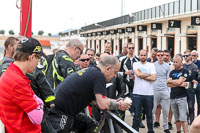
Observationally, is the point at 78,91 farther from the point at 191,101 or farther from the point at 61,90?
the point at 191,101

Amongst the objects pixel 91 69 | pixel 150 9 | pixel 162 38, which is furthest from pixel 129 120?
pixel 150 9

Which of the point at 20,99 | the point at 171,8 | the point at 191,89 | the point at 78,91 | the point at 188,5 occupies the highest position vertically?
the point at 171,8

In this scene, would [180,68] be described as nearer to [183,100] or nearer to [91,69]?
[183,100]

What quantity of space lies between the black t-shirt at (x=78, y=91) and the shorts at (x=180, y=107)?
4.45 meters

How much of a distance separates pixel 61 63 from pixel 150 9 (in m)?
36.9

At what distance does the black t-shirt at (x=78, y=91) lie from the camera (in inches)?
168

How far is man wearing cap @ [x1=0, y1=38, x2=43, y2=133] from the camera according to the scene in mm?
2914

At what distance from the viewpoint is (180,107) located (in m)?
8.28

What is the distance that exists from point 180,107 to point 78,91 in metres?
4.64

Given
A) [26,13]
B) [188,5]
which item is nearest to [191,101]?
[26,13]

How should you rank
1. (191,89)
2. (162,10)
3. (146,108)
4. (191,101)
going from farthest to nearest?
1. (162,10)
2. (191,101)
3. (191,89)
4. (146,108)

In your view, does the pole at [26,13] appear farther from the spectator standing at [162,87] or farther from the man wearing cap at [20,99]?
the spectator standing at [162,87]

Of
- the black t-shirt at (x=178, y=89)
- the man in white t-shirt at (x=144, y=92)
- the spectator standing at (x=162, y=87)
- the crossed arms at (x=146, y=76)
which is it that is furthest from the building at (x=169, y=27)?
the crossed arms at (x=146, y=76)

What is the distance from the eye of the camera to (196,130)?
2336mm
